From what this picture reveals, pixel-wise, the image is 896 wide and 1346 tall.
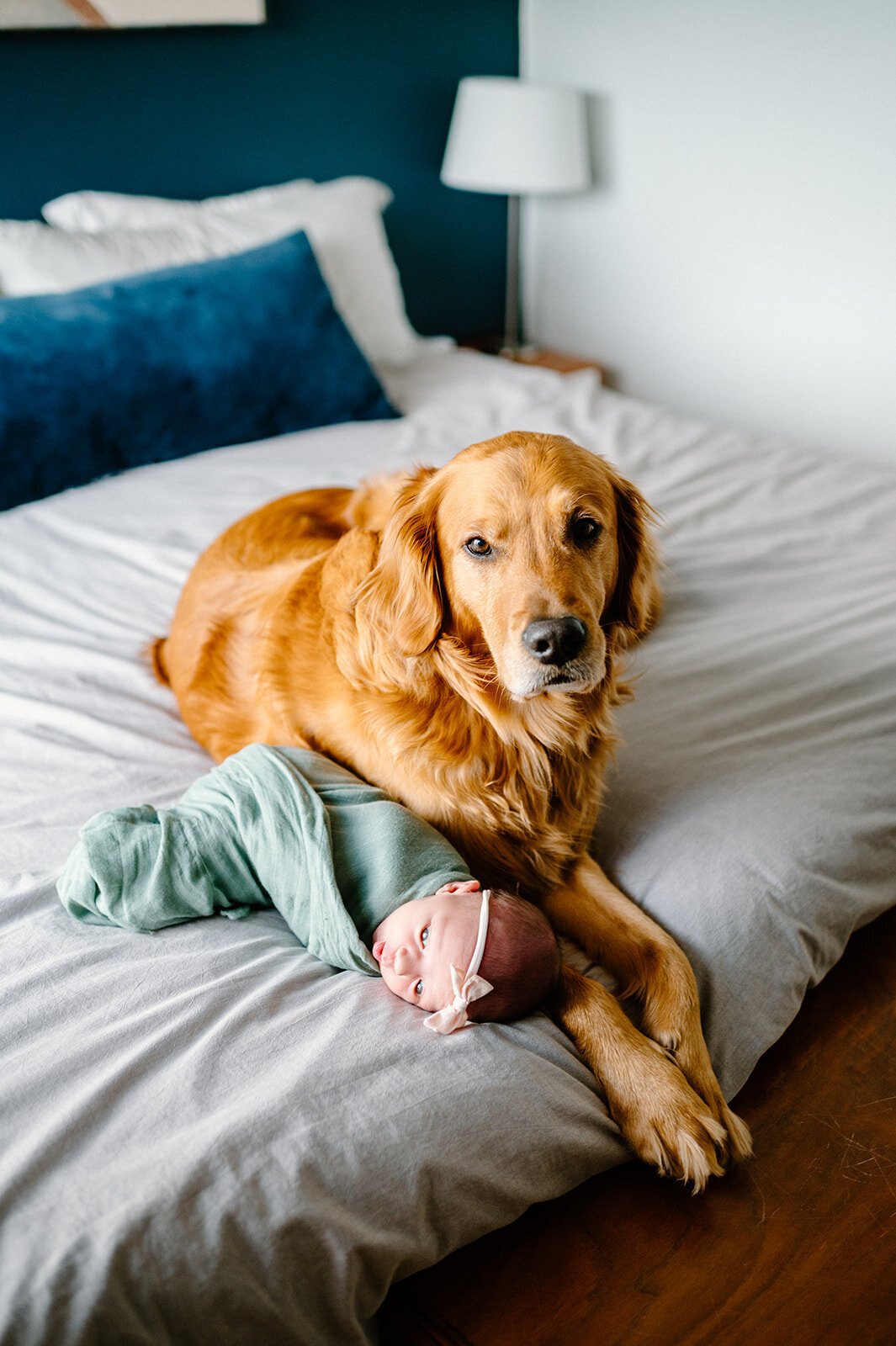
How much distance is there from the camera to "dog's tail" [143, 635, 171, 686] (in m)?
1.78

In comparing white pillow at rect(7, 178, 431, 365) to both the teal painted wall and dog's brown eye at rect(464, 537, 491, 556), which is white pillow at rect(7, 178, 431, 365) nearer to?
the teal painted wall

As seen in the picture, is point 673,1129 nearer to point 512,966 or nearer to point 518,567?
point 512,966

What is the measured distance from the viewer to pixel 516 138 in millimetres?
3480

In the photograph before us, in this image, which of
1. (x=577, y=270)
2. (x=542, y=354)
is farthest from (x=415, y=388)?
(x=577, y=270)

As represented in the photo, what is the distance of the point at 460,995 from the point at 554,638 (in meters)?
0.43

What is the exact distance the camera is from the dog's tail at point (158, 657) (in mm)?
1778

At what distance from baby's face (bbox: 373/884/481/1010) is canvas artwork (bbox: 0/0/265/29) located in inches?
107

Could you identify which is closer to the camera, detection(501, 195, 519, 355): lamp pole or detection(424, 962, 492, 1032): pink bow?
detection(424, 962, 492, 1032): pink bow

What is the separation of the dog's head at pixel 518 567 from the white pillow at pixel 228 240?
1.66 metres

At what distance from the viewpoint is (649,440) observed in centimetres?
265

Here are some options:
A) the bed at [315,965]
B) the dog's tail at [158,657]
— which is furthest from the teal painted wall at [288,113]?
the dog's tail at [158,657]

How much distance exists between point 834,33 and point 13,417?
8.65 ft

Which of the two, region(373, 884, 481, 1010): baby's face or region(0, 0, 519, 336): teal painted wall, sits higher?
region(0, 0, 519, 336): teal painted wall

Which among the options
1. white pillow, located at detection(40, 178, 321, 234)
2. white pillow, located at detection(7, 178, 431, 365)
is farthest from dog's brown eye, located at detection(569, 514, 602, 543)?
white pillow, located at detection(40, 178, 321, 234)
